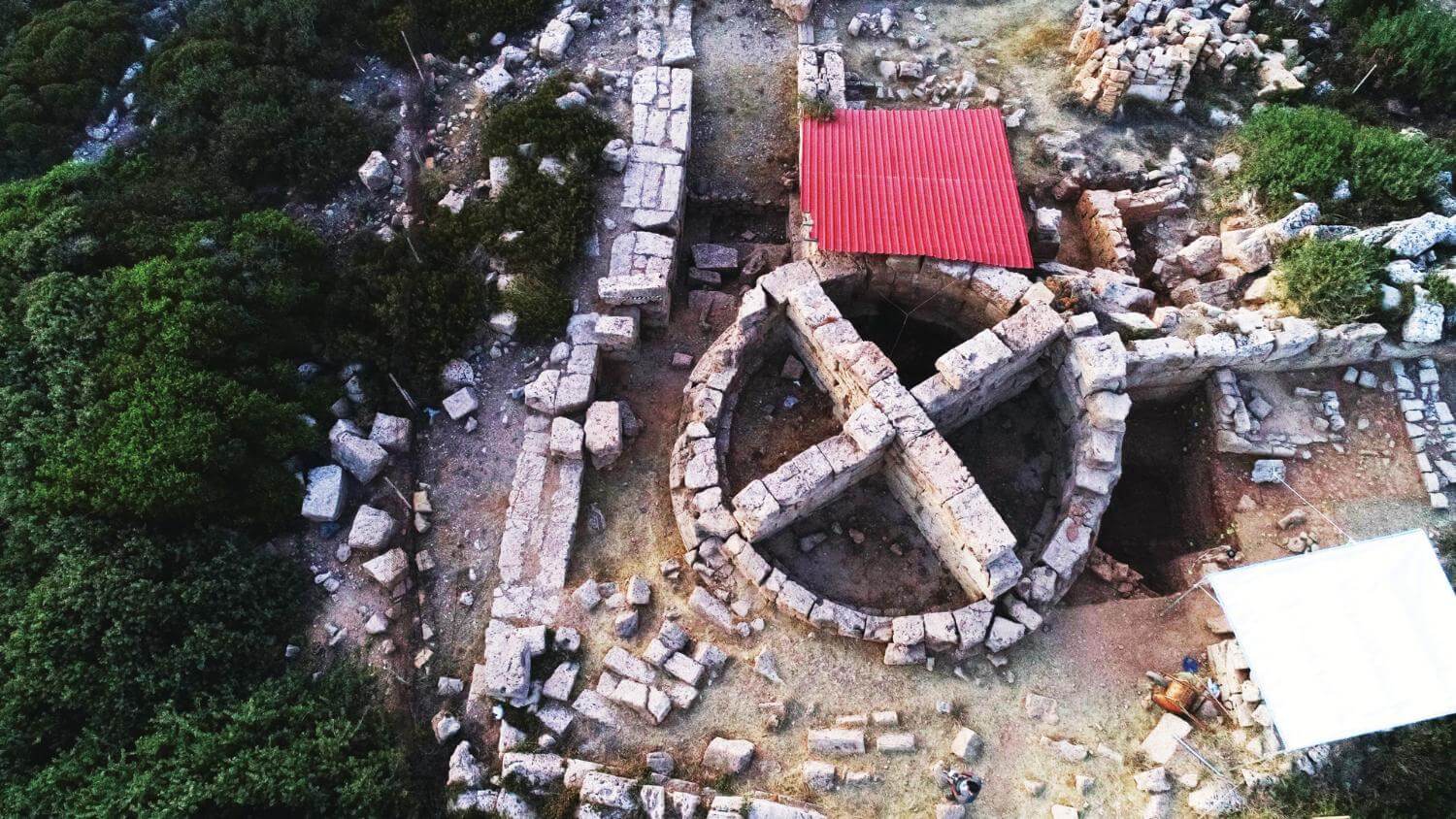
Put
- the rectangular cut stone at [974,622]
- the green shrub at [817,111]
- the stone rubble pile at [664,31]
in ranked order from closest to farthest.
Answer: the rectangular cut stone at [974,622] < the green shrub at [817,111] < the stone rubble pile at [664,31]

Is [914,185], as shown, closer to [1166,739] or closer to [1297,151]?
[1297,151]

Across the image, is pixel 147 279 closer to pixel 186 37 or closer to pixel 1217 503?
pixel 186 37

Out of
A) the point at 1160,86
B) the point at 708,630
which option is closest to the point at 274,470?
the point at 708,630

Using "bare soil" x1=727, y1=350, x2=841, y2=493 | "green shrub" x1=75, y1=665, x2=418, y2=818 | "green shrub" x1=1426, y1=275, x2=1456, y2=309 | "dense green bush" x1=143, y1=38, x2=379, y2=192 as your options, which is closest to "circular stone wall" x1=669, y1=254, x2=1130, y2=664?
"bare soil" x1=727, y1=350, x2=841, y2=493

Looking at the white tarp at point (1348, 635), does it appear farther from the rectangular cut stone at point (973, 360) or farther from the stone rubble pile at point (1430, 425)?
the rectangular cut stone at point (973, 360)

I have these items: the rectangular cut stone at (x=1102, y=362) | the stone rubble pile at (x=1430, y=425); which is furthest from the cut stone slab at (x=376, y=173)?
the stone rubble pile at (x=1430, y=425)

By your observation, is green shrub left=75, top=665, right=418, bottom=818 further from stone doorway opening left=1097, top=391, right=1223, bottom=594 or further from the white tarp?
stone doorway opening left=1097, top=391, right=1223, bottom=594
